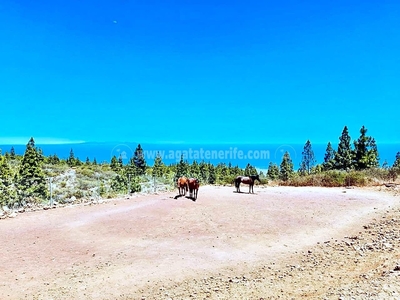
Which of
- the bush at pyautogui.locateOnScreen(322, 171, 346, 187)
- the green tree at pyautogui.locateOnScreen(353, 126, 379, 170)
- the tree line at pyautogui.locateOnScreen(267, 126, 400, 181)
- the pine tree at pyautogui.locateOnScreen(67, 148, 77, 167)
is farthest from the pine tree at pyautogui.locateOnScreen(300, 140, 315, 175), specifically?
the bush at pyautogui.locateOnScreen(322, 171, 346, 187)

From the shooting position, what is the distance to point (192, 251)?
854cm

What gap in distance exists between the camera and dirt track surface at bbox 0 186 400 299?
6.55 metres

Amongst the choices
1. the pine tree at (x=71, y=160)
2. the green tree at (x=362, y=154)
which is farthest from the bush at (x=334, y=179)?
the pine tree at (x=71, y=160)

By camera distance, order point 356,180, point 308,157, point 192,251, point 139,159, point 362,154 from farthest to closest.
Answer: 1. point 308,157
2. point 139,159
3. point 362,154
4. point 356,180
5. point 192,251

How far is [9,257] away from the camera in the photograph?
830 cm

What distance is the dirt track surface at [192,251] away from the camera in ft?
21.5

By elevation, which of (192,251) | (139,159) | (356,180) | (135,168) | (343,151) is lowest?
(192,251)

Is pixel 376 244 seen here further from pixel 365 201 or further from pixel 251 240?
pixel 365 201

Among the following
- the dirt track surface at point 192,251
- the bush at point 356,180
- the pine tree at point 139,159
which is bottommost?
the dirt track surface at point 192,251

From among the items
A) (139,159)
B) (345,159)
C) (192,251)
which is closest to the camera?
(192,251)

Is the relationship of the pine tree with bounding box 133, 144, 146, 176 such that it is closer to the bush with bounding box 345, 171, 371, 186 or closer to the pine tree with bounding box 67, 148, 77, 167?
the pine tree with bounding box 67, 148, 77, 167

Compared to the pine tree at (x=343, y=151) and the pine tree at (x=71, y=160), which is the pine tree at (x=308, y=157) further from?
the pine tree at (x=71, y=160)

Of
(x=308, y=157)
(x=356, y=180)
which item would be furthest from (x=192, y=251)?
(x=308, y=157)

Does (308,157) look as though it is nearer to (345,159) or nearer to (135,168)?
(345,159)
